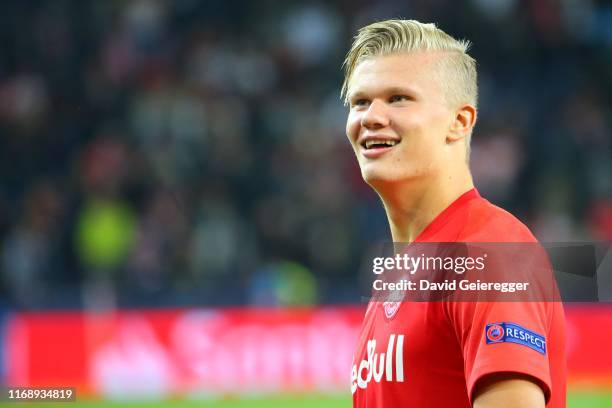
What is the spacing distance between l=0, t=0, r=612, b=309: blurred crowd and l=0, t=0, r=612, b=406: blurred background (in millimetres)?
27

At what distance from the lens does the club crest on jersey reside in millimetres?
2961

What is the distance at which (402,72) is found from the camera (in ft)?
9.99

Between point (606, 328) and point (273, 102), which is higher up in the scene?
point (273, 102)

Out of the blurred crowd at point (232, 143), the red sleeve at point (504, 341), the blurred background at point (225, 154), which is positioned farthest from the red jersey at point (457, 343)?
the blurred crowd at point (232, 143)

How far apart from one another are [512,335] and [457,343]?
0.22 m

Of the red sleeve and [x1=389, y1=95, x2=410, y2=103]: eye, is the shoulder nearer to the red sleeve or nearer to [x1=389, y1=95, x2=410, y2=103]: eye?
the red sleeve

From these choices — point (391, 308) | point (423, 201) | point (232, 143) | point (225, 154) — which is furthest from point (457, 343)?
point (232, 143)

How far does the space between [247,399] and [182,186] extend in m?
3.60

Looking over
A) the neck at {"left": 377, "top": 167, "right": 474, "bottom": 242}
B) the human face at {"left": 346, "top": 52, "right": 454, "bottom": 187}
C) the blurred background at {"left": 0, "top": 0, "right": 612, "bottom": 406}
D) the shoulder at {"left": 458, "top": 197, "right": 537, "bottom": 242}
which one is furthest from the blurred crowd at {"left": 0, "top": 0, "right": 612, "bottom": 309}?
the shoulder at {"left": 458, "top": 197, "right": 537, "bottom": 242}

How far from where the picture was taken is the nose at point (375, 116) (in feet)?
9.87

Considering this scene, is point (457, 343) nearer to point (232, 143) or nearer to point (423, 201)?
point (423, 201)

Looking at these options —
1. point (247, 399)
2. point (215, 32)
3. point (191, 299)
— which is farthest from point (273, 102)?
point (247, 399)

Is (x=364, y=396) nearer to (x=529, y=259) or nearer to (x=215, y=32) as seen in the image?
(x=529, y=259)

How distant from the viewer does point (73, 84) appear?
15.8m
